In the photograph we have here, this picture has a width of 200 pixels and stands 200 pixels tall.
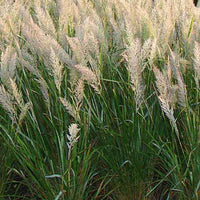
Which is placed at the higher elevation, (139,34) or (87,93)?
(139,34)

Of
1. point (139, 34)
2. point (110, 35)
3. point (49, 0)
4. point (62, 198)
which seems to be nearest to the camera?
point (62, 198)

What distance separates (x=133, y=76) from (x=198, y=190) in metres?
0.60

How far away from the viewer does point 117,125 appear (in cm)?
156

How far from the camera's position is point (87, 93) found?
1.67 m

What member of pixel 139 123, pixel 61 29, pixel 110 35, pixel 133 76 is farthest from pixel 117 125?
pixel 110 35

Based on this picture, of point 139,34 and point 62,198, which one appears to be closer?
point 62,198

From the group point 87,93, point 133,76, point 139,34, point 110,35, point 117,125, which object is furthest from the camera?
point 110,35

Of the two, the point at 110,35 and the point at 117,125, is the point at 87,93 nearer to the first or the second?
the point at 117,125

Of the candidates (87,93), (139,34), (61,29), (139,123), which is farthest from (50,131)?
(139,34)

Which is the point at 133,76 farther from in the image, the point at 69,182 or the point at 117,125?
the point at 69,182

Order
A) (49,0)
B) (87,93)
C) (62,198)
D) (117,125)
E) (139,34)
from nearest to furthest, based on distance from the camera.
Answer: (62,198) < (117,125) < (87,93) < (139,34) < (49,0)

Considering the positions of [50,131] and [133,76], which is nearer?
[133,76]

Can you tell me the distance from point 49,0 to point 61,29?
3.05 feet

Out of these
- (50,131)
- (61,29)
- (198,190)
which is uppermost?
(61,29)
